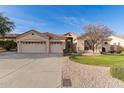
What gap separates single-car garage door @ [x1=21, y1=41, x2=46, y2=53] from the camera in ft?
94.3

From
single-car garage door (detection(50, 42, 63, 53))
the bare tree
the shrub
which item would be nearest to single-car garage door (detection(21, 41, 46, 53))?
single-car garage door (detection(50, 42, 63, 53))

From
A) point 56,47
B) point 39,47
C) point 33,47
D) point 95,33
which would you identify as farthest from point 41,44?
point 95,33

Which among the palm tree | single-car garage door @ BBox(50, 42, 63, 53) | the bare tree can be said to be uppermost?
the palm tree

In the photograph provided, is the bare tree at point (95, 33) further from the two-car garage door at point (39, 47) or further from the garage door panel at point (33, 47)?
the garage door panel at point (33, 47)

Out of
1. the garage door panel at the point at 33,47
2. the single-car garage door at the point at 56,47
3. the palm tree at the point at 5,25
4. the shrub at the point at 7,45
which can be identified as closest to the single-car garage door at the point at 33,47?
the garage door panel at the point at 33,47

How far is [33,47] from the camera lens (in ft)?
94.6

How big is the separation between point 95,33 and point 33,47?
33.9 feet

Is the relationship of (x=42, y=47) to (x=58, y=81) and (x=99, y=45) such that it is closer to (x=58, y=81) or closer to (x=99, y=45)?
(x=99, y=45)

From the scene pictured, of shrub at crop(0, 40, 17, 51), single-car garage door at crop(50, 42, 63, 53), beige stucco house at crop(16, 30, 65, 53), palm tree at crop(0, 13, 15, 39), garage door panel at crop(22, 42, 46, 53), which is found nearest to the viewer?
garage door panel at crop(22, 42, 46, 53)

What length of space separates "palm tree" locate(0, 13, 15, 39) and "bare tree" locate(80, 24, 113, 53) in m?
14.0

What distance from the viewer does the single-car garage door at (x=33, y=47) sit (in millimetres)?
28756

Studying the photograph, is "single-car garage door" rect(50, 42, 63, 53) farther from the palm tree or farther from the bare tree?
the palm tree
